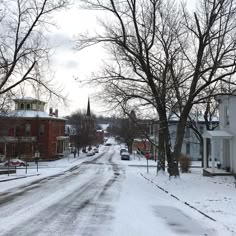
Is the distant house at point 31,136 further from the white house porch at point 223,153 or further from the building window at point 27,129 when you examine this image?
the white house porch at point 223,153

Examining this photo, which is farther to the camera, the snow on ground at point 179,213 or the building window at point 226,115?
the building window at point 226,115

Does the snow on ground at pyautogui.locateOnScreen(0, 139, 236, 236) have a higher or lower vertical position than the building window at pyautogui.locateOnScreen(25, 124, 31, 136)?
lower

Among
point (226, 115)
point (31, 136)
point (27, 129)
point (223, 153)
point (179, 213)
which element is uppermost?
point (27, 129)

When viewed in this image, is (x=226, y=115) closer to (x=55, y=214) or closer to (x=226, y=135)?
(x=226, y=135)

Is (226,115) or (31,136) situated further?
(31,136)

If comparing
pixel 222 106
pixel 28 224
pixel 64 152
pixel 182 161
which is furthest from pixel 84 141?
Result: pixel 28 224

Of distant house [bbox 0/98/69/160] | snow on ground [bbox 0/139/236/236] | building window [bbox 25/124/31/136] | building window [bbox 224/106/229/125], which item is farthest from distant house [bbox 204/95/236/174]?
building window [bbox 25/124/31/136]

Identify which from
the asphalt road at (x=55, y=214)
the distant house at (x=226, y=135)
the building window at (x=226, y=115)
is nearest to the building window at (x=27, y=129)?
the distant house at (x=226, y=135)

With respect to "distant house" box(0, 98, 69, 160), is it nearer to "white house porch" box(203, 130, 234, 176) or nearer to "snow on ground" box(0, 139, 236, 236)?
"white house porch" box(203, 130, 234, 176)

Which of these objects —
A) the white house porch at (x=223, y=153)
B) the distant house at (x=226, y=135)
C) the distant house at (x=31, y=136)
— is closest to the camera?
the distant house at (x=226, y=135)

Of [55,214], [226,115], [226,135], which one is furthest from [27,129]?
[55,214]

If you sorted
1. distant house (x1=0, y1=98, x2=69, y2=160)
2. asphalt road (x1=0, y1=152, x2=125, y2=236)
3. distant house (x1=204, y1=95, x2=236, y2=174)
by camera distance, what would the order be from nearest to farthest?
asphalt road (x1=0, y1=152, x2=125, y2=236) < distant house (x1=204, y1=95, x2=236, y2=174) < distant house (x1=0, y1=98, x2=69, y2=160)

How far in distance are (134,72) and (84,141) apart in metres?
72.8

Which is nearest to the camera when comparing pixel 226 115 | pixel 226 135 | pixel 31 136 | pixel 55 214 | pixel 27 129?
pixel 55 214
